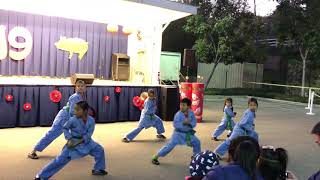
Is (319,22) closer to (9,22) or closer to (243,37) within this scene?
(243,37)

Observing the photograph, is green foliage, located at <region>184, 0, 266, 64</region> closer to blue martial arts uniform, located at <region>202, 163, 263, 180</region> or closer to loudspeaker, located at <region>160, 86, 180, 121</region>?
loudspeaker, located at <region>160, 86, 180, 121</region>

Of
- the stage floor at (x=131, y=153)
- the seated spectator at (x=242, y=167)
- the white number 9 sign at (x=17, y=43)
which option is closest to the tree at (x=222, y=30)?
the stage floor at (x=131, y=153)

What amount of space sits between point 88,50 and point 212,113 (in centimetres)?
451

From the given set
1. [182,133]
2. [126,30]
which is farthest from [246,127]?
[126,30]

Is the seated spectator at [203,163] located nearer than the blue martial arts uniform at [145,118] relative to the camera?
Yes

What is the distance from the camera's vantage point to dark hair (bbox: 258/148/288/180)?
8.94ft

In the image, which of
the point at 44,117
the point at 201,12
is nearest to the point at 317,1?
the point at 201,12

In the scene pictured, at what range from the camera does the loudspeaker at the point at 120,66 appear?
541 inches

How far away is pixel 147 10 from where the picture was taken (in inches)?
478

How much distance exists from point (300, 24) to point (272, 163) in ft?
68.0

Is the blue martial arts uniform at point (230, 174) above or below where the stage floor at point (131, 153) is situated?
above

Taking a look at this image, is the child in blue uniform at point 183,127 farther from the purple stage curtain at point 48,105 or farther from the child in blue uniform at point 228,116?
the purple stage curtain at point 48,105

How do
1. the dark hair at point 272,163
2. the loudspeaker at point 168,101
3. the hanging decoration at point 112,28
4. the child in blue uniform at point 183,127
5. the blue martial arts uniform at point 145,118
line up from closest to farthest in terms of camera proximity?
the dark hair at point 272,163
the child in blue uniform at point 183,127
the blue martial arts uniform at point 145,118
the loudspeaker at point 168,101
the hanging decoration at point 112,28

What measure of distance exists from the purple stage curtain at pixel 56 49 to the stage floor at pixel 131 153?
3328 millimetres
